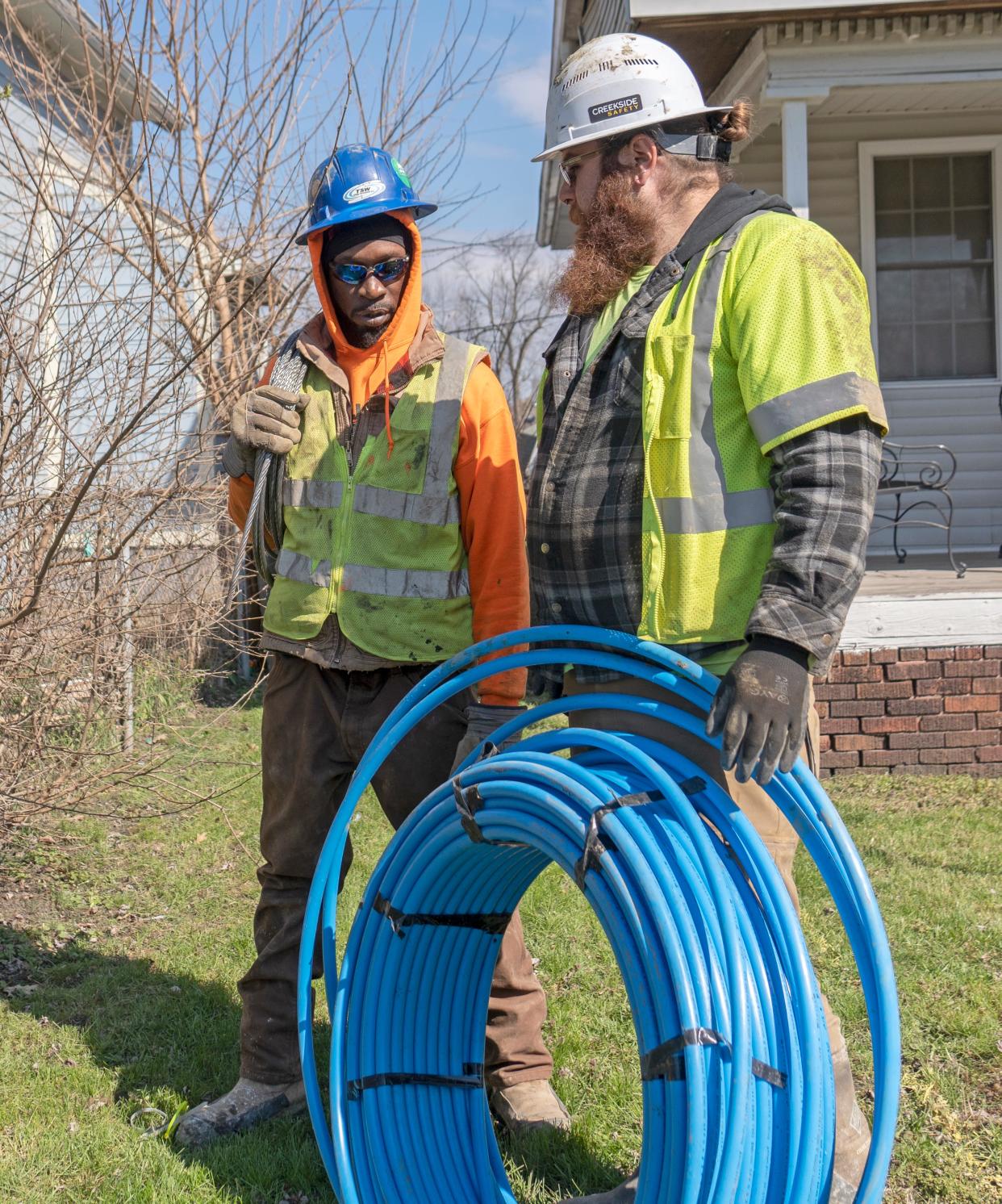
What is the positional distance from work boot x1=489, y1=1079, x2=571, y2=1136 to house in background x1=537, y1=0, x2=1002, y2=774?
3479 mm

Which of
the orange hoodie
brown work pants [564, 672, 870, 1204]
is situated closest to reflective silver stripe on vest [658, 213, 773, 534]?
brown work pants [564, 672, 870, 1204]

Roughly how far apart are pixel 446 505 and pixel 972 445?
7.48 m

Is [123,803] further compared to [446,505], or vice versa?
[123,803]

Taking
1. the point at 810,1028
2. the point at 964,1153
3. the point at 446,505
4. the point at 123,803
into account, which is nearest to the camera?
the point at 810,1028

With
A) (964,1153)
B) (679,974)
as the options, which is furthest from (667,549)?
(964,1153)

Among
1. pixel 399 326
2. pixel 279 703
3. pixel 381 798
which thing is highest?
pixel 399 326

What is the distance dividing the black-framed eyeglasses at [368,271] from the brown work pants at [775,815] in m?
1.26

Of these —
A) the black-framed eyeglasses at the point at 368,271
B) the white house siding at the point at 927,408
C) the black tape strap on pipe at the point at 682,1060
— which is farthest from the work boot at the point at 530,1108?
the white house siding at the point at 927,408

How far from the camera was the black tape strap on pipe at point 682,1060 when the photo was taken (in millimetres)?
2107

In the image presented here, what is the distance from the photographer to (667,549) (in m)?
2.45

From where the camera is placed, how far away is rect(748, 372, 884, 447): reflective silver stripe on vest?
2.23 m

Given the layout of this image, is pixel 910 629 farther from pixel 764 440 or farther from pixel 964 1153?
pixel 764 440

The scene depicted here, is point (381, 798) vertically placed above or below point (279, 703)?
below

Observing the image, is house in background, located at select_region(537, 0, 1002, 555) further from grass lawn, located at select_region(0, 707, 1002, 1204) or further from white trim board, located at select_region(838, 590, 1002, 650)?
grass lawn, located at select_region(0, 707, 1002, 1204)
